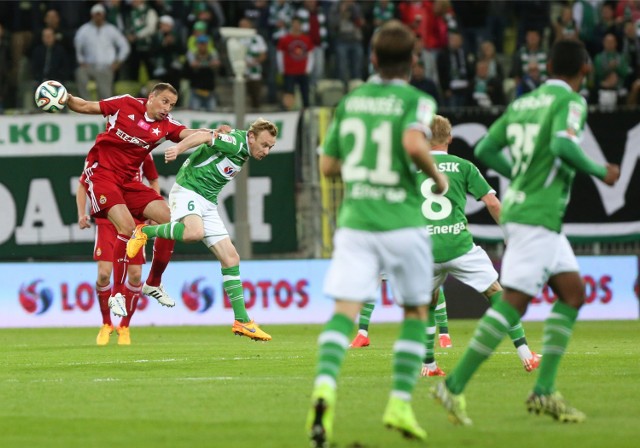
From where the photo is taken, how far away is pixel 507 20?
2627cm

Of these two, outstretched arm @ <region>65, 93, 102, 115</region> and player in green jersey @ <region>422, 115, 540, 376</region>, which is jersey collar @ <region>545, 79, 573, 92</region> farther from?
outstretched arm @ <region>65, 93, 102, 115</region>

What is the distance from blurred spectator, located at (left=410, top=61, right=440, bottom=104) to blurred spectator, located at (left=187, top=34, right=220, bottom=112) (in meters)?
3.42

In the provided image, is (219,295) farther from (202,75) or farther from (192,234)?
(192,234)

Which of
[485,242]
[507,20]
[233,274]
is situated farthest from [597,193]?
[233,274]

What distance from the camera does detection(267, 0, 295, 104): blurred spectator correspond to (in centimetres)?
2441

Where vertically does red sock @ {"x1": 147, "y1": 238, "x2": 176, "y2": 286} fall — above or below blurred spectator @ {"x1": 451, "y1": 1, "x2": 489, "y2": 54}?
below

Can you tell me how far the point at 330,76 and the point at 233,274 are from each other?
10001mm

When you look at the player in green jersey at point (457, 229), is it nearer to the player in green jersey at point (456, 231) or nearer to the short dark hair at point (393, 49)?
the player in green jersey at point (456, 231)

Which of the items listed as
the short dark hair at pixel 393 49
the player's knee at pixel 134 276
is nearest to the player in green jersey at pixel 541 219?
the short dark hair at pixel 393 49

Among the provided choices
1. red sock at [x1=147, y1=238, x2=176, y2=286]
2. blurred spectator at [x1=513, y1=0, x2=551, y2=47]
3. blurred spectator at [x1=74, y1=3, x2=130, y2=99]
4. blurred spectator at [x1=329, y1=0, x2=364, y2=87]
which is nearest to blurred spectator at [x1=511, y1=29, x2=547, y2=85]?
blurred spectator at [x1=513, y1=0, x2=551, y2=47]

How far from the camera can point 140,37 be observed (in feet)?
79.5

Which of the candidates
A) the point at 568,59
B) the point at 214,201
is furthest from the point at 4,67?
the point at 568,59

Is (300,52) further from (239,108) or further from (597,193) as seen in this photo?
(597,193)

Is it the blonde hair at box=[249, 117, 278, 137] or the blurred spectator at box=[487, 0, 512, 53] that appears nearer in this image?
the blonde hair at box=[249, 117, 278, 137]
